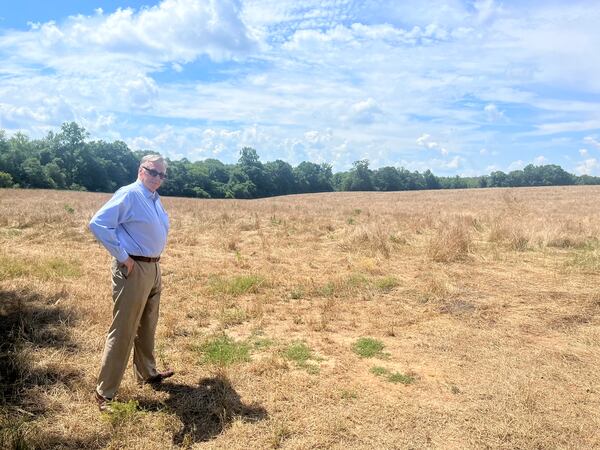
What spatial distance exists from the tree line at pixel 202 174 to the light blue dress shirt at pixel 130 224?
57141 mm

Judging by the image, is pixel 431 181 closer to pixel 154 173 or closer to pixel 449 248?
pixel 449 248

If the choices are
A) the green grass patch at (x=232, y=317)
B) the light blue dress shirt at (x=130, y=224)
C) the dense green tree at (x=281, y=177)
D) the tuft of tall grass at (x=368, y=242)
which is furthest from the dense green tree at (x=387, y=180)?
the light blue dress shirt at (x=130, y=224)

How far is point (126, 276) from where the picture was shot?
12.0 feet

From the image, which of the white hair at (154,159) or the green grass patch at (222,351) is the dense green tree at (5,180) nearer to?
the green grass patch at (222,351)

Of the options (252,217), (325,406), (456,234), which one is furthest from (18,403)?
(252,217)

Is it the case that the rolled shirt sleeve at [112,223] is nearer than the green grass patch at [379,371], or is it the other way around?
the rolled shirt sleeve at [112,223]

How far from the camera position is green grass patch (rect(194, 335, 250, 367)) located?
4.80m

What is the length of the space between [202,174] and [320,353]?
8347cm

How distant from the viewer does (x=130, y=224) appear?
12.1ft

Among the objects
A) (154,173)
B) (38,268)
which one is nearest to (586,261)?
(154,173)

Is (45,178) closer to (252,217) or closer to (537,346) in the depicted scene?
(252,217)

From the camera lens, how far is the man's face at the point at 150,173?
376 cm

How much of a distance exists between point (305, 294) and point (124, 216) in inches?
171

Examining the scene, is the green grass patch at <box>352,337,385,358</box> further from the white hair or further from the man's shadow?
the white hair
